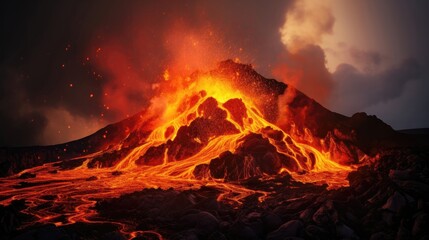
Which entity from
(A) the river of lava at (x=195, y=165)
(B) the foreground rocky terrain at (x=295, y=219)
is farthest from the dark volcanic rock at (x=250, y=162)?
(B) the foreground rocky terrain at (x=295, y=219)

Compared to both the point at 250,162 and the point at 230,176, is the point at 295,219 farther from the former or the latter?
the point at 250,162

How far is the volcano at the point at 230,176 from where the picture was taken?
17406mm

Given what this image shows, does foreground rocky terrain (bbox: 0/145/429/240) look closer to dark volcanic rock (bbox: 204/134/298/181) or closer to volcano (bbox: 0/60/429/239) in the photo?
volcano (bbox: 0/60/429/239)

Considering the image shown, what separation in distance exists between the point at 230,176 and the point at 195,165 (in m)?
9.17

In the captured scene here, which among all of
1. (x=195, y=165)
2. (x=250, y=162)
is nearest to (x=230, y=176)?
(x=250, y=162)

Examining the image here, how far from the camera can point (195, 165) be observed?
55.9 m

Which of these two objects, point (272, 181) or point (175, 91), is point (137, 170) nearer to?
point (272, 181)

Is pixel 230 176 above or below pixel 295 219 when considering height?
above

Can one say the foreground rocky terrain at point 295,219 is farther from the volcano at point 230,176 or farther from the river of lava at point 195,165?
the river of lava at point 195,165

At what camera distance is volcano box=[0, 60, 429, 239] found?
17406 mm

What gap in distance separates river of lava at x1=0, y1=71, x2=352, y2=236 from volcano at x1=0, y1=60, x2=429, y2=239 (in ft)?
0.79

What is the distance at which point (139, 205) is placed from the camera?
89.6ft

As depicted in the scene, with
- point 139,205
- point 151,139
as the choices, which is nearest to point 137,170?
point 151,139

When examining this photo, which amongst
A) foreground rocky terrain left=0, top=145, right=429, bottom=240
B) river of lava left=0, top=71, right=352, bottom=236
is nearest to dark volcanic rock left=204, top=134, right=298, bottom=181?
river of lava left=0, top=71, right=352, bottom=236
